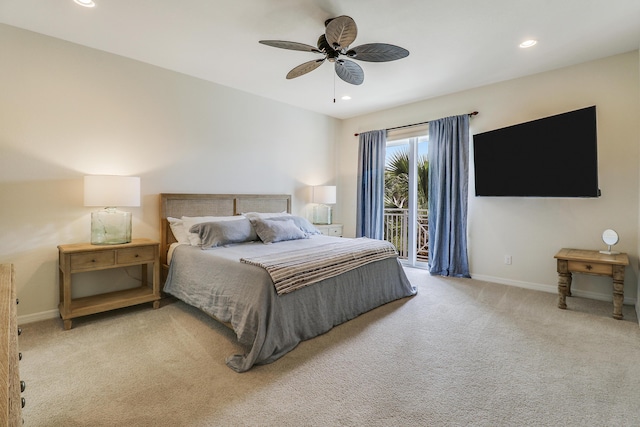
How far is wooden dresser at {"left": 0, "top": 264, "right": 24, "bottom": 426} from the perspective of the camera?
2.06 ft

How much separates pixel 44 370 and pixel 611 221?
5.31 meters

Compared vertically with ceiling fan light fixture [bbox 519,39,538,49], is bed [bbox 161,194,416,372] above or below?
below

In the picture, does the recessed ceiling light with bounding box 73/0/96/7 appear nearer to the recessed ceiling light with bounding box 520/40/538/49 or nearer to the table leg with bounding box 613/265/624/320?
the recessed ceiling light with bounding box 520/40/538/49

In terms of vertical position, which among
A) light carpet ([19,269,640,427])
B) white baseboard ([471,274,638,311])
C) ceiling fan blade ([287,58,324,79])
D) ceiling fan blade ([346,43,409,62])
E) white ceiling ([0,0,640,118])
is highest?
white ceiling ([0,0,640,118])

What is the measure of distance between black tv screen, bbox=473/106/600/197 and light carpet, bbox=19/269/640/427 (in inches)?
52.7

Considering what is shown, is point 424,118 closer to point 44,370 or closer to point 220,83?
point 220,83

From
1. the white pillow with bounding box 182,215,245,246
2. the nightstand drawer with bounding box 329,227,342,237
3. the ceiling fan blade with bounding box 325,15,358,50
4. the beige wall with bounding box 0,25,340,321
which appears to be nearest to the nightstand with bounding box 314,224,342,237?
the nightstand drawer with bounding box 329,227,342,237

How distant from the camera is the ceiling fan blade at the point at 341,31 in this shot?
7.28 feet

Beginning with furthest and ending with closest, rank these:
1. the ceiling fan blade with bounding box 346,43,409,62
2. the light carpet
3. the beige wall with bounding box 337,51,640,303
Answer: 1. the beige wall with bounding box 337,51,640,303
2. the ceiling fan blade with bounding box 346,43,409,62
3. the light carpet

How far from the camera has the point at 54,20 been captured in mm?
2695

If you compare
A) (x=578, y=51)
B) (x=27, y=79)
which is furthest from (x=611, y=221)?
(x=27, y=79)

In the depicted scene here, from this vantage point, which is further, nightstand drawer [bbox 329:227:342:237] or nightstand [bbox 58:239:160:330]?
nightstand drawer [bbox 329:227:342:237]

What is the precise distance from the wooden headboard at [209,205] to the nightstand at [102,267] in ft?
1.28

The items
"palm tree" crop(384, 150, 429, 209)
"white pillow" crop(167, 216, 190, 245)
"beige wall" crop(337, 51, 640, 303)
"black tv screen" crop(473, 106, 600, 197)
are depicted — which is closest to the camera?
"black tv screen" crop(473, 106, 600, 197)
